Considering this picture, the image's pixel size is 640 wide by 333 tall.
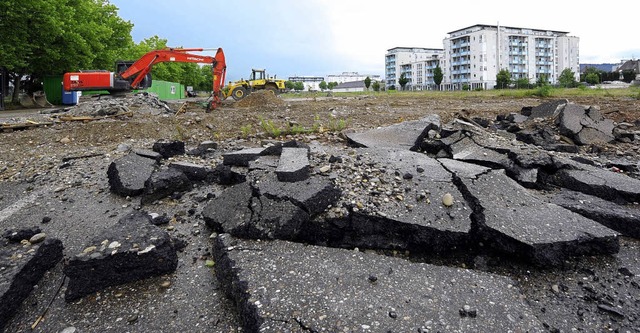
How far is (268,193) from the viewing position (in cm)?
314

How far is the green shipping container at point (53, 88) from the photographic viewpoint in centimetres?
2552

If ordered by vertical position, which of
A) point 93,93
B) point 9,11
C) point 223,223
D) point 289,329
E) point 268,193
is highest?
point 9,11

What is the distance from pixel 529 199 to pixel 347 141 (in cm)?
313

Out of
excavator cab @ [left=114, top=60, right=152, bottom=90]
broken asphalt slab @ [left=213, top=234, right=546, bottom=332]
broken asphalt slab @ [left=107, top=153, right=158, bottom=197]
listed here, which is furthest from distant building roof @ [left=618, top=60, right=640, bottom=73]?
broken asphalt slab @ [left=107, top=153, right=158, bottom=197]

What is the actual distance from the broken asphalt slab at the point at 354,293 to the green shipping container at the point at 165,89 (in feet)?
112

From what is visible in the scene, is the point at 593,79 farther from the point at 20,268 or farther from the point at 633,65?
the point at 20,268

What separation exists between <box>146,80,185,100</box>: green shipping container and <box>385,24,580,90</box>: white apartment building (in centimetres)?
5671

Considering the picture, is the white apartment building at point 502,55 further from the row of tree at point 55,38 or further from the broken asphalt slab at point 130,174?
the broken asphalt slab at point 130,174

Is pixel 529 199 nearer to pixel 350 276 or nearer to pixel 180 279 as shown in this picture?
pixel 350 276

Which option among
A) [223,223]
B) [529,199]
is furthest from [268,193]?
[529,199]

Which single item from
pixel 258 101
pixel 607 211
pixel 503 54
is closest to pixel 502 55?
pixel 503 54

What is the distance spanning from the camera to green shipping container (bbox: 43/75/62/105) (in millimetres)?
25516

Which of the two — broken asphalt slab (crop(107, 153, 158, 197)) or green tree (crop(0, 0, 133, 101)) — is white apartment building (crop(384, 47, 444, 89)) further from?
broken asphalt slab (crop(107, 153, 158, 197))

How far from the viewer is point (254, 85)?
22734 mm
